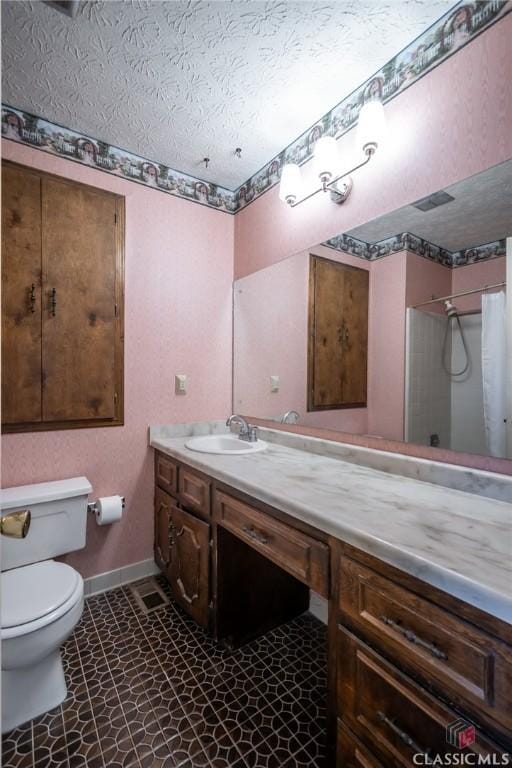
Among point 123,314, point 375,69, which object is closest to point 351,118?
point 375,69

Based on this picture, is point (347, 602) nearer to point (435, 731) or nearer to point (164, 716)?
point (435, 731)

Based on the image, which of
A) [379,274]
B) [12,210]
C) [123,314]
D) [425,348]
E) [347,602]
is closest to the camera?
[347,602]

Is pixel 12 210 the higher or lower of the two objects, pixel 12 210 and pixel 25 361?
the higher

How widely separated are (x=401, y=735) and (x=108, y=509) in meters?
1.57

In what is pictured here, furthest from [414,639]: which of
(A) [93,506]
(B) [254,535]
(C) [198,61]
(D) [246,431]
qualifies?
(C) [198,61]

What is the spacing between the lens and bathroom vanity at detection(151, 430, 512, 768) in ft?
2.41

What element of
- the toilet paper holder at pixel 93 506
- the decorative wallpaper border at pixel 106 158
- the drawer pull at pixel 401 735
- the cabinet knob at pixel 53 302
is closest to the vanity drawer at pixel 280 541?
the drawer pull at pixel 401 735

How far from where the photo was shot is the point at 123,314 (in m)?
2.08

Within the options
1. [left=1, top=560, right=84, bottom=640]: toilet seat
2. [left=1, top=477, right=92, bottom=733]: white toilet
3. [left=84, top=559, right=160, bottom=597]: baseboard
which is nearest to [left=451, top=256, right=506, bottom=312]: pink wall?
[left=1, top=477, right=92, bottom=733]: white toilet

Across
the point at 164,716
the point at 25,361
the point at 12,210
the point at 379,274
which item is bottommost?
the point at 164,716

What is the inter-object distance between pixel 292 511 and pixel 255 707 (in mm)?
855

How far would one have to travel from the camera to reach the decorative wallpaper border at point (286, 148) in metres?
1.26

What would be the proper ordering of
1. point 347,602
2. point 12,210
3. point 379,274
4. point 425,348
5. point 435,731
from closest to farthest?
point 435,731 → point 347,602 → point 425,348 → point 379,274 → point 12,210

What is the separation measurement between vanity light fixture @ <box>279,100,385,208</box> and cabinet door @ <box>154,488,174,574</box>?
1733mm
